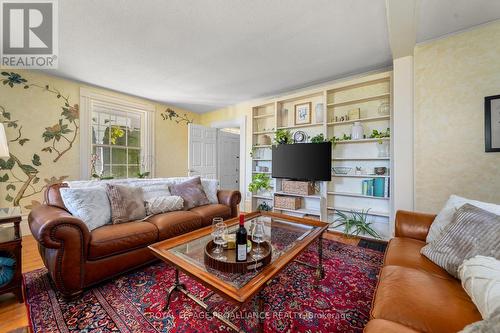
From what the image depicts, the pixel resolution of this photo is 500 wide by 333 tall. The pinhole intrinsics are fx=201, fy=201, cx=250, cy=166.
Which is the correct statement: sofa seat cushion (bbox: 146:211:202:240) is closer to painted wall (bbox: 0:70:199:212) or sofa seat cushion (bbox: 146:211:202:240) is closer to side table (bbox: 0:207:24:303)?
side table (bbox: 0:207:24:303)

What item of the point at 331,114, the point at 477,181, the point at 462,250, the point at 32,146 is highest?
the point at 331,114

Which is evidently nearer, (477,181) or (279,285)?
(279,285)

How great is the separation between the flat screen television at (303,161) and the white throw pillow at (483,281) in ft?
6.75

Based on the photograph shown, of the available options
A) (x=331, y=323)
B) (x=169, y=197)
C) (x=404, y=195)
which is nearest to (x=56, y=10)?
(x=169, y=197)

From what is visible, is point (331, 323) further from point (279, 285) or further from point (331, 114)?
point (331, 114)

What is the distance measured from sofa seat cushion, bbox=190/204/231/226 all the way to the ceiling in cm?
199

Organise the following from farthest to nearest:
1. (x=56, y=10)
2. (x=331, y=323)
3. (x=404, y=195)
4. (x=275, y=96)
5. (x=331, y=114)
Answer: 1. (x=275, y=96)
2. (x=331, y=114)
3. (x=404, y=195)
4. (x=56, y=10)
5. (x=331, y=323)

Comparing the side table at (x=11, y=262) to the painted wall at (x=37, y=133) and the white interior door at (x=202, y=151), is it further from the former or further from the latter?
the white interior door at (x=202, y=151)

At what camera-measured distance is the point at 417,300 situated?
94 centimetres

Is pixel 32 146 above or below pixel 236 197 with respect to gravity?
above

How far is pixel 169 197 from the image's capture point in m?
2.51

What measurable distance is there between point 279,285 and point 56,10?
10.4 feet

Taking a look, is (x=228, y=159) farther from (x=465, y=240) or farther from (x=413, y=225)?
(x=465, y=240)

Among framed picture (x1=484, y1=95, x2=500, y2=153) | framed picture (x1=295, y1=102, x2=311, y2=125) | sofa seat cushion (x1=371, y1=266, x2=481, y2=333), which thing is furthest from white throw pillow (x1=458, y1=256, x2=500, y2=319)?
framed picture (x1=295, y1=102, x2=311, y2=125)
